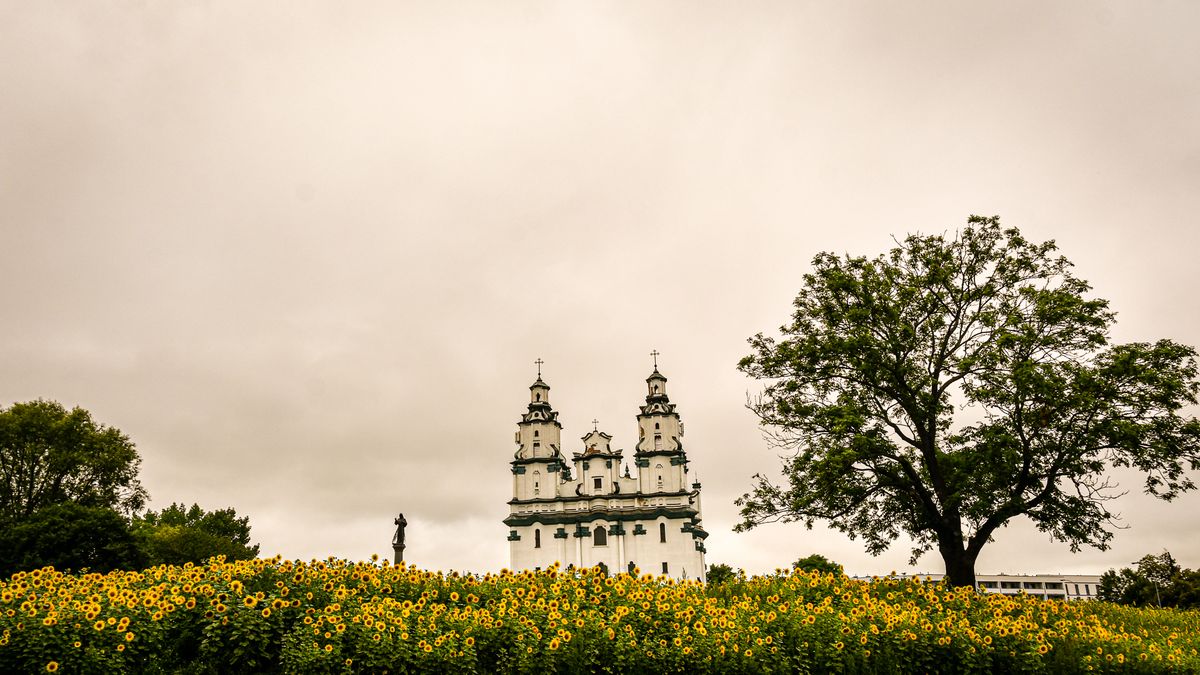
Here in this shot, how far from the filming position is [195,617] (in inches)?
338

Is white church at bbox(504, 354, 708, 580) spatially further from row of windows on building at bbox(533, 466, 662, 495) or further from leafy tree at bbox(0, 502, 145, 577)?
leafy tree at bbox(0, 502, 145, 577)

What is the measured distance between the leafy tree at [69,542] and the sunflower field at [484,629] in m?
23.8

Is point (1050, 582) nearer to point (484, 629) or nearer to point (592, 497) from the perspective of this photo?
point (592, 497)

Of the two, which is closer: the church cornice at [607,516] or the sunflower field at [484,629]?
the sunflower field at [484,629]

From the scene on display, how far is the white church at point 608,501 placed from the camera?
6775 cm

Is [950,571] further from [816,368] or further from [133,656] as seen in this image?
[133,656]

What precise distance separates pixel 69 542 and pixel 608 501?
155ft

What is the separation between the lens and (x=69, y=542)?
96.2ft

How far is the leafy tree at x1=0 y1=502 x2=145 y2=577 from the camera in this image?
28734 mm

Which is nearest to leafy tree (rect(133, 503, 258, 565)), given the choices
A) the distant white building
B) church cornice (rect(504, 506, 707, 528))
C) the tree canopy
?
the tree canopy

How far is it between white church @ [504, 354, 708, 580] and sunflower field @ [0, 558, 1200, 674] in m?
57.2

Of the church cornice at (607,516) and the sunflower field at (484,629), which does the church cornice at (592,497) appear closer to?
the church cornice at (607,516)

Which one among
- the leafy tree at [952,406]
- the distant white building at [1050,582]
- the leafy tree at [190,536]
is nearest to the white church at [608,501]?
the leafy tree at [190,536]

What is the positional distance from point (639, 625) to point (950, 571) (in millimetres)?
12640
